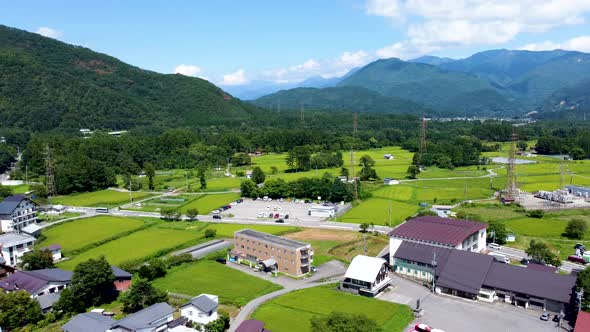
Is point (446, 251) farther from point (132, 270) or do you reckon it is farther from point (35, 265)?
point (35, 265)

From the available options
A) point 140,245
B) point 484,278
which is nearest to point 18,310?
point 140,245

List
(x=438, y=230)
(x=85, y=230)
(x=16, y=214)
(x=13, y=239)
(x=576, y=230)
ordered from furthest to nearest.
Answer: (x=85, y=230) < (x=16, y=214) < (x=576, y=230) < (x=13, y=239) < (x=438, y=230)

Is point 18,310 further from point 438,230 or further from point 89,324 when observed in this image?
point 438,230

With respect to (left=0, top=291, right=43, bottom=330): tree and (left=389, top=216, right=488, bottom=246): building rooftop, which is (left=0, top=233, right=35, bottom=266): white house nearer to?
(left=0, top=291, right=43, bottom=330): tree

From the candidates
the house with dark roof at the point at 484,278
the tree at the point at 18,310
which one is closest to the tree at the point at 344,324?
the house with dark roof at the point at 484,278

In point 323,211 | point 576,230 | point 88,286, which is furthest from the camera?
point 323,211

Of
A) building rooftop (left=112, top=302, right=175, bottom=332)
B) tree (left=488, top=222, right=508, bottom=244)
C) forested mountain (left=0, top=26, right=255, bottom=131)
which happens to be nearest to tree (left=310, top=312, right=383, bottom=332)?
building rooftop (left=112, top=302, right=175, bottom=332)

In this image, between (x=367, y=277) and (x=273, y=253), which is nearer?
(x=367, y=277)
